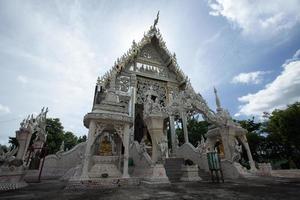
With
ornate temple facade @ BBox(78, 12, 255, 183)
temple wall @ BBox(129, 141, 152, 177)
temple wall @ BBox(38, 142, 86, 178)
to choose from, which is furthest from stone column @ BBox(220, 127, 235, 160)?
temple wall @ BBox(38, 142, 86, 178)

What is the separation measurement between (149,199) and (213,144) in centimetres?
873

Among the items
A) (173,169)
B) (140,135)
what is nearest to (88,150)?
(173,169)

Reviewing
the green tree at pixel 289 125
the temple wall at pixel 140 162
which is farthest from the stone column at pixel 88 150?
the green tree at pixel 289 125

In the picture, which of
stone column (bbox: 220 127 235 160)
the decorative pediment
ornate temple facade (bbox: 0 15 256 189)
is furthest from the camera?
the decorative pediment

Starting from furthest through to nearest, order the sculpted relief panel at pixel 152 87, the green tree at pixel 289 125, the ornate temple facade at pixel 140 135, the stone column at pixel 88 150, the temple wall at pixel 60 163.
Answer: the green tree at pixel 289 125
the sculpted relief panel at pixel 152 87
the temple wall at pixel 60 163
the ornate temple facade at pixel 140 135
the stone column at pixel 88 150

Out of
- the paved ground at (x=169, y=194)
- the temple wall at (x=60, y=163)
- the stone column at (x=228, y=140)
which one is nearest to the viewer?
the paved ground at (x=169, y=194)

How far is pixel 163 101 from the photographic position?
14648 millimetres

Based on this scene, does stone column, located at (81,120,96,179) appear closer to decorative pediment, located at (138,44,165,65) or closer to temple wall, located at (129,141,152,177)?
temple wall, located at (129,141,152,177)

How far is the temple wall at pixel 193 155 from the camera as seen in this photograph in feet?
31.9

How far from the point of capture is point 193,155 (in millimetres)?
10812

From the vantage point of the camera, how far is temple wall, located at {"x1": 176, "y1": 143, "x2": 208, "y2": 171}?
9734mm

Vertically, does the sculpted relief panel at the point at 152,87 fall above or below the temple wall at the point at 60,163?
above

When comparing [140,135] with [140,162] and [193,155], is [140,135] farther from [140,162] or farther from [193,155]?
[140,162]

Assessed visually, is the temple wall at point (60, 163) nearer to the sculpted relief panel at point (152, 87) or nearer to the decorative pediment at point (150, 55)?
the sculpted relief panel at point (152, 87)
